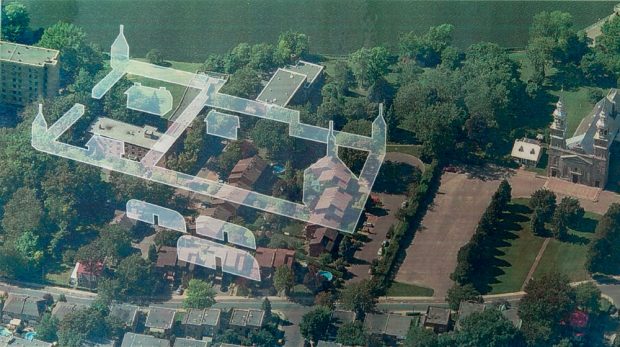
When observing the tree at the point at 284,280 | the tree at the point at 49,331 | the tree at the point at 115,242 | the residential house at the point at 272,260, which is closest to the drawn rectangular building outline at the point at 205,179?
the residential house at the point at 272,260

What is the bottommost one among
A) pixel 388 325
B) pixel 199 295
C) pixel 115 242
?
pixel 388 325

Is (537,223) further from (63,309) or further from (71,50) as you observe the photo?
(71,50)

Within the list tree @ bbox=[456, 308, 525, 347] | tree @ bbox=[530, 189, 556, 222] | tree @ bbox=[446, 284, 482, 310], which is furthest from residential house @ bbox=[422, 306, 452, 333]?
tree @ bbox=[530, 189, 556, 222]

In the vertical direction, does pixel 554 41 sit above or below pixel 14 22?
above

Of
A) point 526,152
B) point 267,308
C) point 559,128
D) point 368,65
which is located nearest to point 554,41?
point 526,152

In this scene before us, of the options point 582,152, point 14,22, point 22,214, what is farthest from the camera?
point 14,22

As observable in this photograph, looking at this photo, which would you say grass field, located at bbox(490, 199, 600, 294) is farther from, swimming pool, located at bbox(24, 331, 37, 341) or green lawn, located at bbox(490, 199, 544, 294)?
swimming pool, located at bbox(24, 331, 37, 341)

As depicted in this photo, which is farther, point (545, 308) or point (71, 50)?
point (71, 50)
